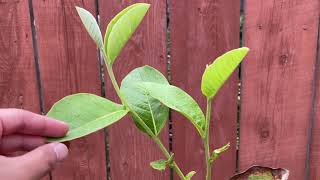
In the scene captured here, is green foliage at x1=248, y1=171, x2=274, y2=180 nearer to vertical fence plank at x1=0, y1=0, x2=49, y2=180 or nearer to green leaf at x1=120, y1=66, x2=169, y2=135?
green leaf at x1=120, y1=66, x2=169, y2=135

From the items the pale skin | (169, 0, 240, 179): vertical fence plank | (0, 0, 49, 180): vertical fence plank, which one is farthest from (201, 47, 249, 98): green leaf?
(0, 0, 49, 180): vertical fence plank

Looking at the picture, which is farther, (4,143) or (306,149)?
(306,149)

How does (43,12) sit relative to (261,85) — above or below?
above

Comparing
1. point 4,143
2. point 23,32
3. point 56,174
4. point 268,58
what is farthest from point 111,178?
point 4,143

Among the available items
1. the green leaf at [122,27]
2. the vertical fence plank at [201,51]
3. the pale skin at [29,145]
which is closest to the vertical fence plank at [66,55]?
the vertical fence plank at [201,51]

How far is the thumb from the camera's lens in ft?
2.34

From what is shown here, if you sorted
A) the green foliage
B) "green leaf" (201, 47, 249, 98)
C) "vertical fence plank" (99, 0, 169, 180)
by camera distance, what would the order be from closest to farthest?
"green leaf" (201, 47, 249, 98), the green foliage, "vertical fence plank" (99, 0, 169, 180)

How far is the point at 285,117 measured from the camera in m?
1.70

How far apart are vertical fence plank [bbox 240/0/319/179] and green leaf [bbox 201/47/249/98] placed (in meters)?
0.99

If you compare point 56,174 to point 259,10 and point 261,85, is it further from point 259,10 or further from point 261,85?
point 259,10

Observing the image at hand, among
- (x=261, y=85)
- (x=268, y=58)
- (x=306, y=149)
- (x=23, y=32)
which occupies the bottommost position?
(x=306, y=149)

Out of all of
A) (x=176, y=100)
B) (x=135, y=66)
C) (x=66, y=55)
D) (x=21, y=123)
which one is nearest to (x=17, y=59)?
(x=66, y=55)

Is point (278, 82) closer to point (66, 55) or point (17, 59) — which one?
point (66, 55)

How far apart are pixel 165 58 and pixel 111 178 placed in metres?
0.54
